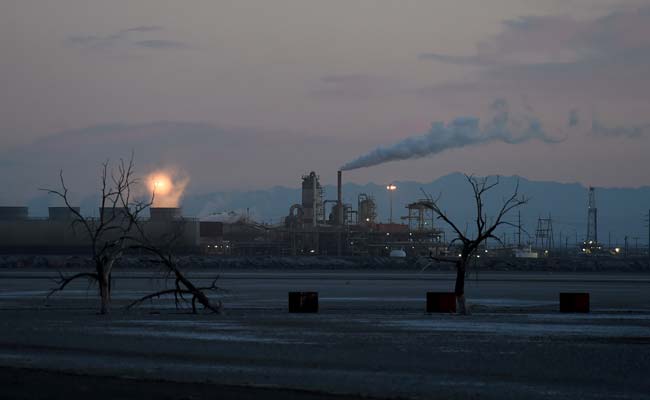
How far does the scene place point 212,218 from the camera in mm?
149125

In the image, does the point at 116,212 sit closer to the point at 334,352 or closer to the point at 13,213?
the point at 13,213

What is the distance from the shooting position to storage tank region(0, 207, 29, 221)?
12288 cm

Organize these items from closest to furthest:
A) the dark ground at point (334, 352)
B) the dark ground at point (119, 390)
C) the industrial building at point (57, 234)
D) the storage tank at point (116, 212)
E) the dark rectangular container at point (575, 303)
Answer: the dark ground at point (119, 390) → the dark ground at point (334, 352) → the storage tank at point (116, 212) → the dark rectangular container at point (575, 303) → the industrial building at point (57, 234)

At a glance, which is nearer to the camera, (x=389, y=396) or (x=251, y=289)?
(x=389, y=396)

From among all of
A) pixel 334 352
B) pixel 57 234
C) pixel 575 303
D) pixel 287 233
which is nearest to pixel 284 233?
pixel 287 233

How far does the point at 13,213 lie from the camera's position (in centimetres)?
12375

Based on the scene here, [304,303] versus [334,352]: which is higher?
[304,303]

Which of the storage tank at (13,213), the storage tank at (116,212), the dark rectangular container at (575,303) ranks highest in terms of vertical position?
the storage tank at (13,213)

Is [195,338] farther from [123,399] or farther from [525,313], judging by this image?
[525,313]

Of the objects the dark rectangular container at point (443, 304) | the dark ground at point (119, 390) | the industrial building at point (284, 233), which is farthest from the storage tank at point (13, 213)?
the dark ground at point (119, 390)

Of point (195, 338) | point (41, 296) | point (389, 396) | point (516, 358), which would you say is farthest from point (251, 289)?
point (389, 396)

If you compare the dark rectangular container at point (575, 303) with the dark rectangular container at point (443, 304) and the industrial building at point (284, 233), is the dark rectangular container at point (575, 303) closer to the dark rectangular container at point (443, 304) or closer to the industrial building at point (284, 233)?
the dark rectangular container at point (443, 304)

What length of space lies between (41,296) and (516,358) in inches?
1240

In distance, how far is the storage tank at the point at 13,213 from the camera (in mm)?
122875
